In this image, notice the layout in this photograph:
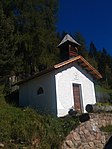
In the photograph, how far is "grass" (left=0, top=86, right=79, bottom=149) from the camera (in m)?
11.1

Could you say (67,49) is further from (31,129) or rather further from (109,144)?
(31,129)

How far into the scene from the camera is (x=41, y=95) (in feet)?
62.6

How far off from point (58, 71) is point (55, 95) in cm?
182

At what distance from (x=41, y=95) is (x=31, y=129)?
7.37 meters

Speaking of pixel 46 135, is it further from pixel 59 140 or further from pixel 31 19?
pixel 31 19

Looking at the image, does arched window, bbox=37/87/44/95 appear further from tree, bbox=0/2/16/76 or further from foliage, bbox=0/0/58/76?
foliage, bbox=0/0/58/76

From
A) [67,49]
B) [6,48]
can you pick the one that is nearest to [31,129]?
[67,49]

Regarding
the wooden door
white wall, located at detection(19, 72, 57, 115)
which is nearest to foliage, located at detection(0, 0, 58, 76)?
white wall, located at detection(19, 72, 57, 115)

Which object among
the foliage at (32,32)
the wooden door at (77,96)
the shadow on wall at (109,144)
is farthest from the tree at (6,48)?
the shadow on wall at (109,144)

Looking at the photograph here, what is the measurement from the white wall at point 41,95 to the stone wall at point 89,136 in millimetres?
3694

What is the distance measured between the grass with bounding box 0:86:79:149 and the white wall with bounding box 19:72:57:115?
4.00 m

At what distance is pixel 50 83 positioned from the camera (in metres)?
18.3

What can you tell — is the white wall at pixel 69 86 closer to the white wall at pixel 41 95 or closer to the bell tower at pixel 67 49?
the white wall at pixel 41 95

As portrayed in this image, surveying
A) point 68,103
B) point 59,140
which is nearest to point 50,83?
point 68,103
